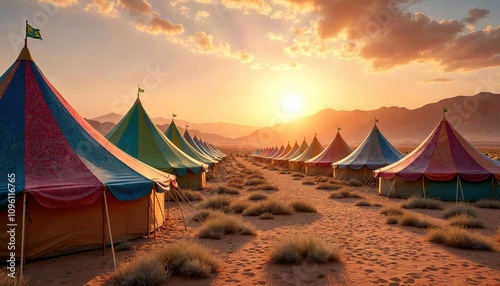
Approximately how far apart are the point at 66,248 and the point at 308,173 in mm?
28811

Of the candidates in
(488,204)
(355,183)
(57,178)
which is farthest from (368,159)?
(57,178)

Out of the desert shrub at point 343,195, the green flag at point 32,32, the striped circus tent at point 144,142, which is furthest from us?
the desert shrub at point 343,195

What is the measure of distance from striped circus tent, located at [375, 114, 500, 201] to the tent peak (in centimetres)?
1650

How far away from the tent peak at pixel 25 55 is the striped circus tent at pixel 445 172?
54.1 ft

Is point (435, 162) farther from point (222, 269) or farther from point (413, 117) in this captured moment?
point (413, 117)

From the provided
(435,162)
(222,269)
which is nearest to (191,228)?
(222,269)

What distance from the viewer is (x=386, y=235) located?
10305 millimetres

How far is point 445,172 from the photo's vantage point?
16.9 m

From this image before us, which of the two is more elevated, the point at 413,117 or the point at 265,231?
the point at 413,117

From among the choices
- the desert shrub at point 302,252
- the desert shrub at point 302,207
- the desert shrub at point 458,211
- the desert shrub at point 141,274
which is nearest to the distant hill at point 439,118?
the desert shrub at point 458,211

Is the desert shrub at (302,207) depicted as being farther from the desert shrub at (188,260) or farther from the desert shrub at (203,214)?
the desert shrub at (188,260)

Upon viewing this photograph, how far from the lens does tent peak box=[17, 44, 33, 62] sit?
9625 millimetres

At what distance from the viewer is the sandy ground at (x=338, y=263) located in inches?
256

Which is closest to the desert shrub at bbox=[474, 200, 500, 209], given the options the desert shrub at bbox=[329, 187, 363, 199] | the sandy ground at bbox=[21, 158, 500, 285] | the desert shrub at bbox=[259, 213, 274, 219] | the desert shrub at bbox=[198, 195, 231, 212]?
the sandy ground at bbox=[21, 158, 500, 285]
